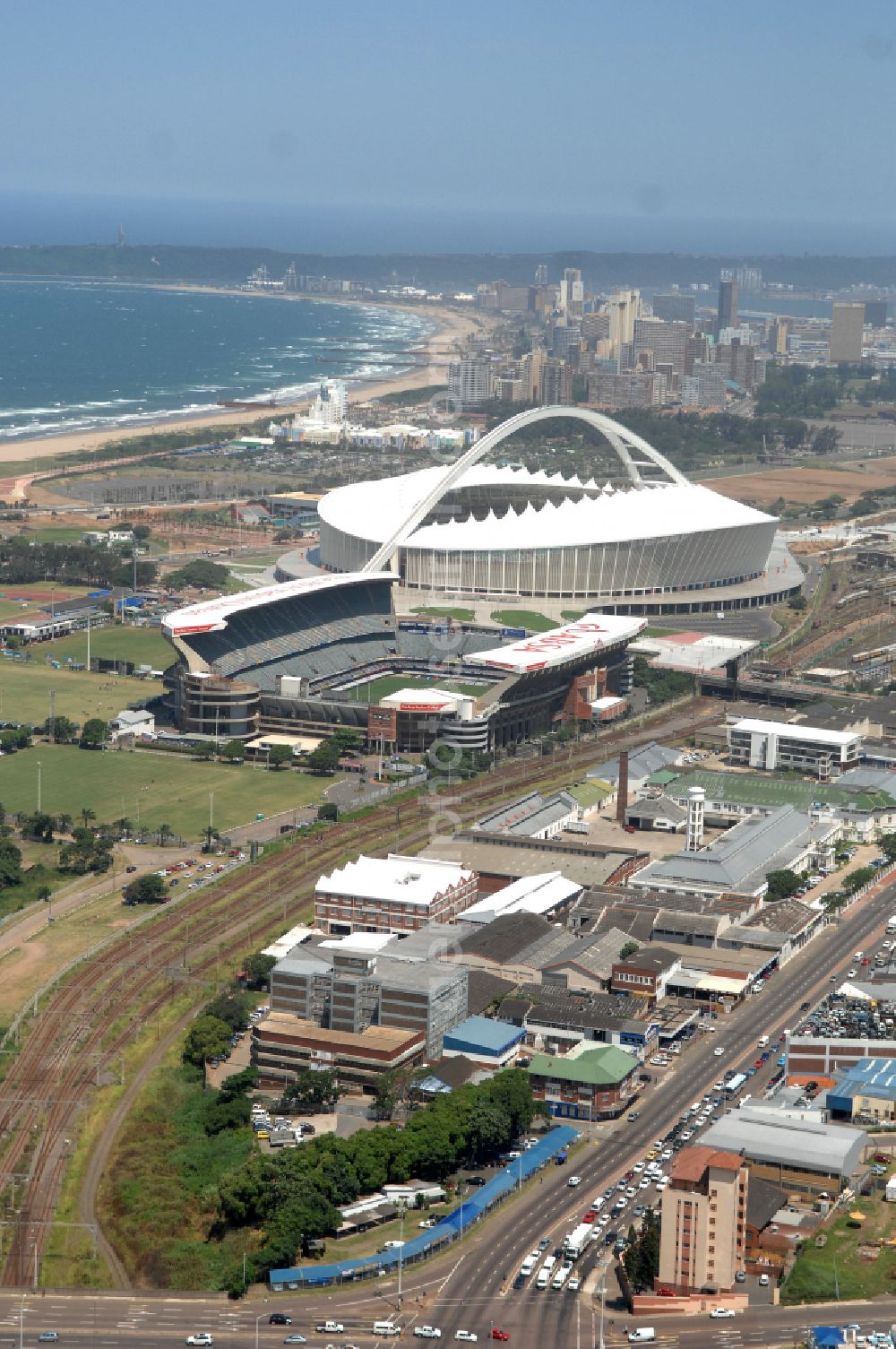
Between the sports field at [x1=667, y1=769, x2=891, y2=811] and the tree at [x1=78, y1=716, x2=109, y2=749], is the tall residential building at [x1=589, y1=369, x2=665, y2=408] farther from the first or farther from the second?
the sports field at [x1=667, y1=769, x2=891, y2=811]

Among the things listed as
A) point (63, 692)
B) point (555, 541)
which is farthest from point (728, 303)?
point (63, 692)

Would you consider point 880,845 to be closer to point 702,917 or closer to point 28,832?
point 702,917

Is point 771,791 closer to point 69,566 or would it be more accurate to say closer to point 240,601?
point 240,601

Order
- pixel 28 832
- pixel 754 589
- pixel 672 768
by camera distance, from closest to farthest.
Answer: pixel 28 832
pixel 672 768
pixel 754 589

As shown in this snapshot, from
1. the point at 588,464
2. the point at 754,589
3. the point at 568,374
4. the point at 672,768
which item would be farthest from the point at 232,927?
the point at 568,374

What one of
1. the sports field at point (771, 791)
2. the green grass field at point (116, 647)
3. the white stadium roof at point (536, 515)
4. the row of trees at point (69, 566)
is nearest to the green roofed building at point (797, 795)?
the sports field at point (771, 791)

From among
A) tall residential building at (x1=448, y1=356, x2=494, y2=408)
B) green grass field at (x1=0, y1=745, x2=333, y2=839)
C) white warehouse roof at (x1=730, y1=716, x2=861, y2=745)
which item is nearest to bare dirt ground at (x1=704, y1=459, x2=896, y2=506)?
tall residential building at (x1=448, y1=356, x2=494, y2=408)
